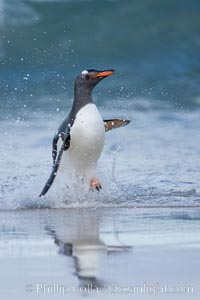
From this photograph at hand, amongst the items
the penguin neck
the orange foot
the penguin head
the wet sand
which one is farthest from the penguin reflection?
the penguin head

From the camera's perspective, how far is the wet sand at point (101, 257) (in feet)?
10.4

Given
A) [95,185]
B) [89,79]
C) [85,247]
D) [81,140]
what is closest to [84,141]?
[81,140]

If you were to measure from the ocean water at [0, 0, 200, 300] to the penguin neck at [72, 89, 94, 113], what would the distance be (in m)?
0.51

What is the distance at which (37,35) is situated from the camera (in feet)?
54.2

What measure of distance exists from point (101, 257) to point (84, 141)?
156 inches

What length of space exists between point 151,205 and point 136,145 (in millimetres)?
4243

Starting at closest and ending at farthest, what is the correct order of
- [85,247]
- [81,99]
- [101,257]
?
[101,257] < [85,247] < [81,99]

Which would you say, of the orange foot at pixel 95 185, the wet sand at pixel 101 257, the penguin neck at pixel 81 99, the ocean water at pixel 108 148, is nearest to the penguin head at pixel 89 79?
the penguin neck at pixel 81 99

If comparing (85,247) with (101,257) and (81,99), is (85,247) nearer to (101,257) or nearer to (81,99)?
(101,257)

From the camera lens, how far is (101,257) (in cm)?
379

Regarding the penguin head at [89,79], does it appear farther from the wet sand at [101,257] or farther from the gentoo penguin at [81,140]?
the wet sand at [101,257]

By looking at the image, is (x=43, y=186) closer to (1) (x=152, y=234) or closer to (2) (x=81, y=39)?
(1) (x=152, y=234)

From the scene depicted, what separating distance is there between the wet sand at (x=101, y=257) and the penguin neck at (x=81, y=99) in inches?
90.2

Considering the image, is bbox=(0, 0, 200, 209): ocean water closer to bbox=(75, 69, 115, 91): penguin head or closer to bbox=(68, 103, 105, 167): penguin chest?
bbox=(68, 103, 105, 167): penguin chest
